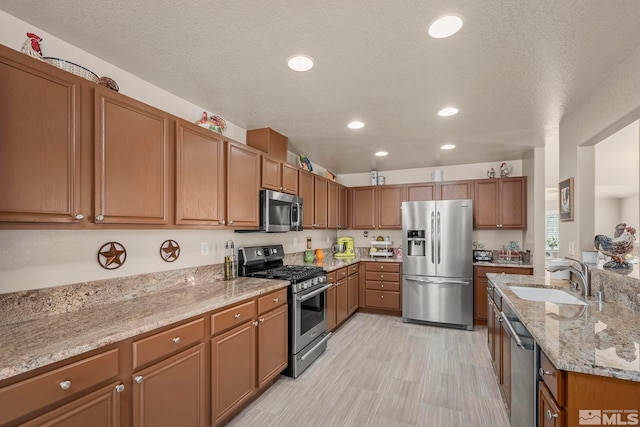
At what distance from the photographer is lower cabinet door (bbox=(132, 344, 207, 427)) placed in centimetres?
144

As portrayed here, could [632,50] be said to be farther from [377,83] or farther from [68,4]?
[68,4]

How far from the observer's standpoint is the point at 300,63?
190 cm

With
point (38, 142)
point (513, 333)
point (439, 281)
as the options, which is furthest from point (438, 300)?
point (38, 142)

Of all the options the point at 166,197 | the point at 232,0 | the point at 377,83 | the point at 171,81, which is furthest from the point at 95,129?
the point at 377,83

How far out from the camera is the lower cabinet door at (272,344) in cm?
233

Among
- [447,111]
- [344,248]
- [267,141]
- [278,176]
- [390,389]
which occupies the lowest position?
[390,389]

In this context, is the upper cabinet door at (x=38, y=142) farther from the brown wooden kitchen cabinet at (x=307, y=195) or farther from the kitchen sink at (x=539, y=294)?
the kitchen sink at (x=539, y=294)

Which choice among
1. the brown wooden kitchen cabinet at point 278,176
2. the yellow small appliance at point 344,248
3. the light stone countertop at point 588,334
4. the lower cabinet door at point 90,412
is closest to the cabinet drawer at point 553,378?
the light stone countertop at point 588,334

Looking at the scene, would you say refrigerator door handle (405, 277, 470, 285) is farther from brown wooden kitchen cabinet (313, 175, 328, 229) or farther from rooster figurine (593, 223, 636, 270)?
rooster figurine (593, 223, 636, 270)

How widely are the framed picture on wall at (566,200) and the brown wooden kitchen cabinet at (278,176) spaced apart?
270cm

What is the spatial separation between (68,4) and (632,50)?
3.13 meters

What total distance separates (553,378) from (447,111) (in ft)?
7.29

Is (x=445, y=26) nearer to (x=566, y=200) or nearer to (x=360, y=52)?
(x=360, y=52)

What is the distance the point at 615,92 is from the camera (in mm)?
1979
